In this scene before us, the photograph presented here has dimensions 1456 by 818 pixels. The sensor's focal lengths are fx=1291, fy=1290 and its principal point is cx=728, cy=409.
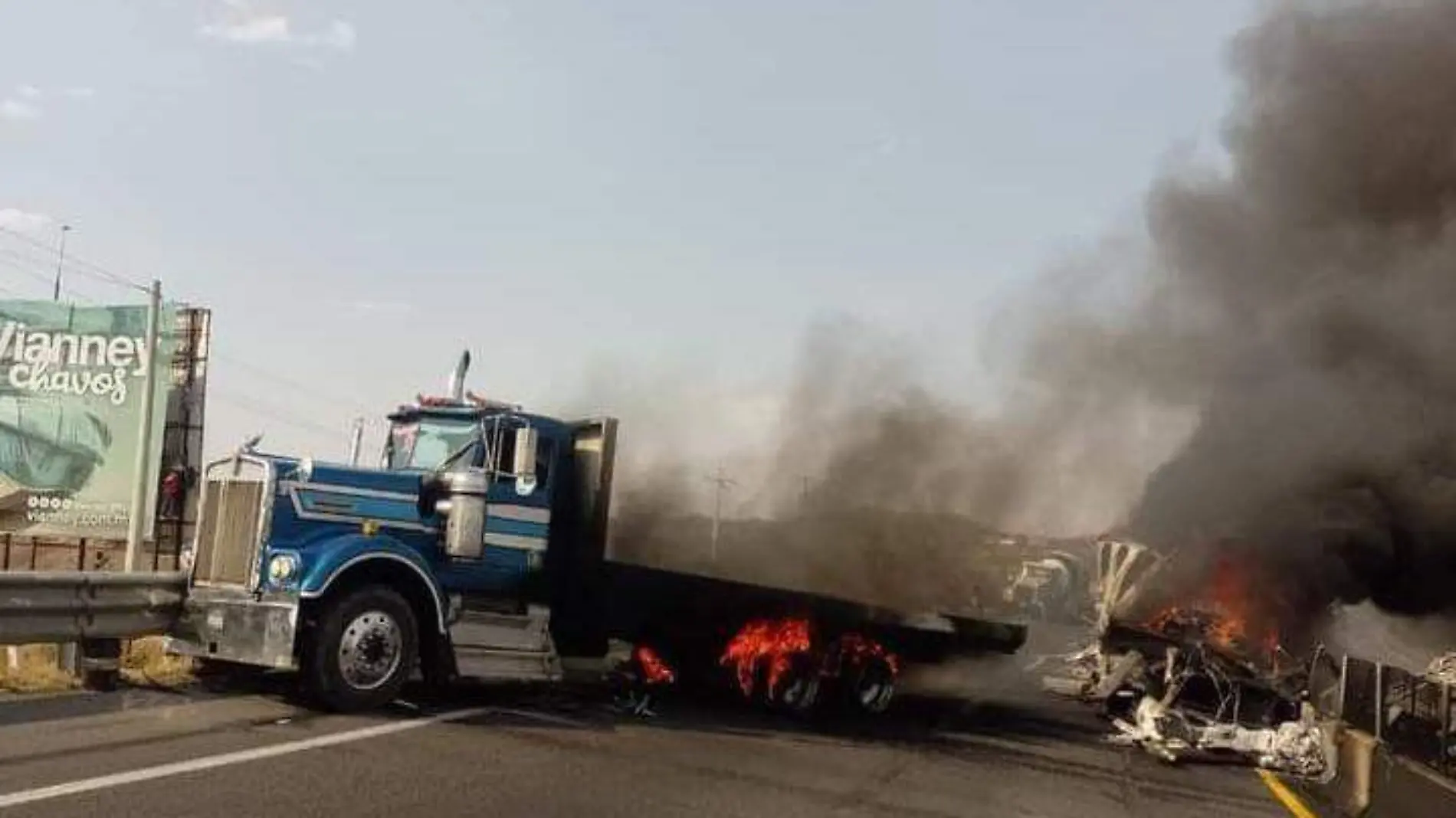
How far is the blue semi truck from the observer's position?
10117mm

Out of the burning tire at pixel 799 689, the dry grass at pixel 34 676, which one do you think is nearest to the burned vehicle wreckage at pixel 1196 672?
the burning tire at pixel 799 689

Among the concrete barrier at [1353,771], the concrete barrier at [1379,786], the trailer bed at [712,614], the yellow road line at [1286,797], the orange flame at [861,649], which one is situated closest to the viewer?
the concrete barrier at [1379,786]

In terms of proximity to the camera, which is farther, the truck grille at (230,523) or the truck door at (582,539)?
the truck door at (582,539)

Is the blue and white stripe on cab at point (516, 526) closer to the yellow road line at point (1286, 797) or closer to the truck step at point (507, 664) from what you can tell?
the truck step at point (507, 664)

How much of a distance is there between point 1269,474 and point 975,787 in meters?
9.86

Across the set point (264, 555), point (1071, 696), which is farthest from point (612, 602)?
point (1071, 696)

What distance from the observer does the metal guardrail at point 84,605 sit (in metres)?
9.44

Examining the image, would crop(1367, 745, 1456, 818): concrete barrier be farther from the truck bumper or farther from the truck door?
the truck bumper

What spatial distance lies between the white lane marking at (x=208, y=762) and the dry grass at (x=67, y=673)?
8.59ft

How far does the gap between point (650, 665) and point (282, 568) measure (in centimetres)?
369

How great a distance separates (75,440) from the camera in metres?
19.6

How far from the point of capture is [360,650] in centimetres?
1012

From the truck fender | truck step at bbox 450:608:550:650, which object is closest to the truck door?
truck step at bbox 450:608:550:650

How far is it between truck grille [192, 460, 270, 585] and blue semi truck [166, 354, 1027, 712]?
0.02 meters
